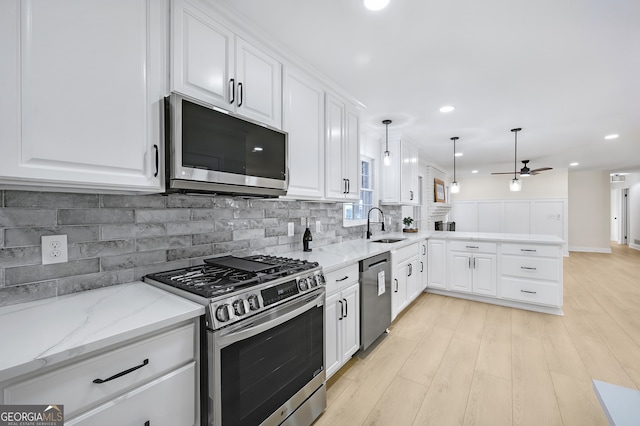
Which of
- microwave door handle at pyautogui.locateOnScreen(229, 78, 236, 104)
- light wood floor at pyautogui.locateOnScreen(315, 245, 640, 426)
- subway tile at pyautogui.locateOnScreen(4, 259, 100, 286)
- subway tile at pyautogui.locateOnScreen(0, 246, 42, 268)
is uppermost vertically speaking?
microwave door handle at pyautogui.locateOnScreen(229, 78, 236, 104)

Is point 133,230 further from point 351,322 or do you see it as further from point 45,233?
point 351,322

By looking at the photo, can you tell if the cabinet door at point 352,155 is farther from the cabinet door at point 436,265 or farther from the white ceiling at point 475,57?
the cabinet door at point 436,265

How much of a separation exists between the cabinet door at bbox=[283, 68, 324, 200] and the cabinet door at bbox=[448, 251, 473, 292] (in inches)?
108

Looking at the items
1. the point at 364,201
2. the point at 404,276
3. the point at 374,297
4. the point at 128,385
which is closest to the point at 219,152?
the point at 128,385

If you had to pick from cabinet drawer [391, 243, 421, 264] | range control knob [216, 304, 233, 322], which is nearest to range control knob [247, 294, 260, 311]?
range control knob [216, 304, 233, 322]

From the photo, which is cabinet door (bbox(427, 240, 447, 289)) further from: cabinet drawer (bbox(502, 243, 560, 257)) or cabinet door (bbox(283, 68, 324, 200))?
cabinet door (bbox(283, 68, 324, 200))

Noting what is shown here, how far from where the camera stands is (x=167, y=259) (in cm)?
167

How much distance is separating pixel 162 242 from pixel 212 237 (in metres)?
0.33

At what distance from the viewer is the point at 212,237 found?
191 cm

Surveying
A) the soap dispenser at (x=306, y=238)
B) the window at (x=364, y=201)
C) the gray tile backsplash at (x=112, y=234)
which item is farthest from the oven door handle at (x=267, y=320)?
the window at (x=364, y=201)

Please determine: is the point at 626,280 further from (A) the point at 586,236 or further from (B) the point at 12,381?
(B) the point at 12,381

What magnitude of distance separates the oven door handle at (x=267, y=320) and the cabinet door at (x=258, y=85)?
1221 millimetres

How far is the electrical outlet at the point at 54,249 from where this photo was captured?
1.25m

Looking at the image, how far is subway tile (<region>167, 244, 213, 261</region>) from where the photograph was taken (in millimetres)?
1690
